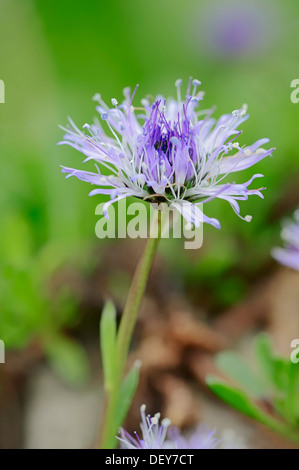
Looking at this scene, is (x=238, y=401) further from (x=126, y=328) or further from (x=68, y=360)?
(x=68, y=360)

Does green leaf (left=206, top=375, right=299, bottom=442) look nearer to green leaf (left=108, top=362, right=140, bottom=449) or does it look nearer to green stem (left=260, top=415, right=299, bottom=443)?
green stem (left=260, top=415, right=299, bottom=443)

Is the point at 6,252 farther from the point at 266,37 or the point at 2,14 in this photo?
the point at 266,37

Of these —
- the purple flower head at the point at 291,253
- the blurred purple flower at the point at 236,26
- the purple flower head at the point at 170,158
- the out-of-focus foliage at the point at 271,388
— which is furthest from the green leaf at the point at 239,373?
the blurred purple flower at the point at 236,26

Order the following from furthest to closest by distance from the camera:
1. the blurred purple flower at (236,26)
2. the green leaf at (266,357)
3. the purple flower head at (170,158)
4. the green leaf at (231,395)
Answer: the blurred purple flower at (236,26)
the green leaf at (266,357)
the green leaf at (231,395)
the purple flower head at (170,158)

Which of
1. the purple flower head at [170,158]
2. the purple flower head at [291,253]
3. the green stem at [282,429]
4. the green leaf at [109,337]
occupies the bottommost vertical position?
the green stem at [282,429]

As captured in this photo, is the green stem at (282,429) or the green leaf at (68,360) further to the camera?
the green leaf at (68,360)

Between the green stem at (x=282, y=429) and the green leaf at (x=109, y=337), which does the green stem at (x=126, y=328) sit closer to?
the green leaf at (x=109, y=337)

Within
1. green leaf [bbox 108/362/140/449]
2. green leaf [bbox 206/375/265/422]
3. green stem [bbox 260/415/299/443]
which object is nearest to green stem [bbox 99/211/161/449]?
green leaf [bbox 108/362/140/449]
